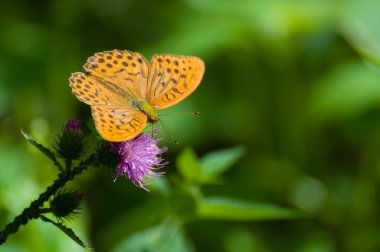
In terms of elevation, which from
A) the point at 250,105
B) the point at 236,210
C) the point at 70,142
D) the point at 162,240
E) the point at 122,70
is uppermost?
the point at 122,70

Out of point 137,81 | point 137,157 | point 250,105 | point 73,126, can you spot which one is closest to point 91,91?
point 73,126

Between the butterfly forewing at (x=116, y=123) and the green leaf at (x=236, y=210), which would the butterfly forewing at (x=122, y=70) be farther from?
the green leaf at (x=236, y=210)

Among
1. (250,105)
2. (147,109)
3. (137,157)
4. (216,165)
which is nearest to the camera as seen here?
(137,157)

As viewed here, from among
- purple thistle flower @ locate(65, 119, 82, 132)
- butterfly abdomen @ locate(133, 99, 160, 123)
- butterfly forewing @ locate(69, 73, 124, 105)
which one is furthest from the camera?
butterfly abdomen @ locate(133, 99, 160, 123)

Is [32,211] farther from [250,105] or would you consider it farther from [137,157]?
[250,105]

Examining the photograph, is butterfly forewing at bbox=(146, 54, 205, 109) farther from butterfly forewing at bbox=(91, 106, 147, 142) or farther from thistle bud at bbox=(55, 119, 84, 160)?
thistle bud at bbox=(55, 119, 84, 160)

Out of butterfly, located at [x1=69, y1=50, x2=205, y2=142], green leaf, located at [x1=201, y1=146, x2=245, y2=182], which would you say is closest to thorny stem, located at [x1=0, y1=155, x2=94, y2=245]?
butterfly, located at [x1=69, y1=50, x2=205, y2=142]
